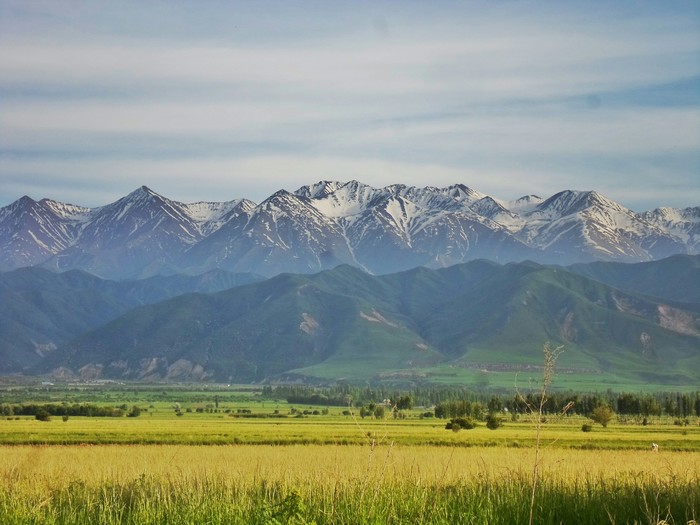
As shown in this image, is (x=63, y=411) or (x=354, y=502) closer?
(x=354, y=502)

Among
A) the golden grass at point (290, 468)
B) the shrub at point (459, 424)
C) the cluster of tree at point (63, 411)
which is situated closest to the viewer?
the golden grass at point (290, 468)

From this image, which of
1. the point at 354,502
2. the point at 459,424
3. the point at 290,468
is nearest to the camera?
the point at 354,502

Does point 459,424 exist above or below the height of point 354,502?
below

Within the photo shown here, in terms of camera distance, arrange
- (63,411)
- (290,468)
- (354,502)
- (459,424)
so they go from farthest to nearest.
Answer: (63,411) < (459,424) < (290,468) < (354,502)

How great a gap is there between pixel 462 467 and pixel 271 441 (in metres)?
35.8

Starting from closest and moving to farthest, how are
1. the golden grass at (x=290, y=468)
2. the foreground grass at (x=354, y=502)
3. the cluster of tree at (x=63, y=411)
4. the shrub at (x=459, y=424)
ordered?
1. the foreground grass at (x=354, y=502)
2. the golden grass at (x=290, y=468)
3. the shrub at (x=459, y=424)
4. the cluster of tree at (x=63, y=411)

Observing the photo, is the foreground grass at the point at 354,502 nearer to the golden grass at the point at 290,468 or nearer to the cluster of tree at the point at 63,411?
the golden grass at the point at 290,468

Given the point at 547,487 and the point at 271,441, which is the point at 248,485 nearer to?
the point at 547,487

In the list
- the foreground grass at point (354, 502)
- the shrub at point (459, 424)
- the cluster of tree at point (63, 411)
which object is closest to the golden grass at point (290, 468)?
the foreground grass at point (354, 502)

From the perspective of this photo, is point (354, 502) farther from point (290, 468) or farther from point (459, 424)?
point (459, 424)

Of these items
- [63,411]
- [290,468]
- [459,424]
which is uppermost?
[290,468]

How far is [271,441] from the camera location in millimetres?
77562

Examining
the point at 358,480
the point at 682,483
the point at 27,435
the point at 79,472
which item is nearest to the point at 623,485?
the point at 682,483

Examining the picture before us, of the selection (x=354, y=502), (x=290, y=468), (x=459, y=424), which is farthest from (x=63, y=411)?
(x=354, y=502)
